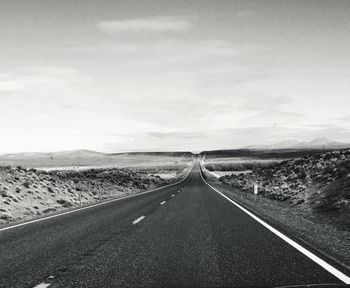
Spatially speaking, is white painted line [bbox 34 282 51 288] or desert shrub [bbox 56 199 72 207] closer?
white painted line [bbox 34 282 51 288]

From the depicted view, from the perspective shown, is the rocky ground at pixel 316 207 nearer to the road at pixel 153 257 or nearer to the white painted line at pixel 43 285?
the road at pixel 153 257

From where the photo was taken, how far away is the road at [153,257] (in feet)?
18.2

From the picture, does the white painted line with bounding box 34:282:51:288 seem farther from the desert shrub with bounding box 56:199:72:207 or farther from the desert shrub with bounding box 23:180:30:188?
the desert shrub with bounding box 23:180:30:188

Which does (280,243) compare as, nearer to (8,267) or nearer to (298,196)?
(8,267)

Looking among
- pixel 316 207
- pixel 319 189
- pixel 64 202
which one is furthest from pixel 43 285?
pixel 64 202

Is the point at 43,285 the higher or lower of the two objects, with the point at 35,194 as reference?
higher

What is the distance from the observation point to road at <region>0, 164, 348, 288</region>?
556 centimetres

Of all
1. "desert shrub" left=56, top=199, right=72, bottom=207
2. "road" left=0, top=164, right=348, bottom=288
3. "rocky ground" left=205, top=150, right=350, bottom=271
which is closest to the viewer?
A: "road" left=0, top=164, right=348, bottom=288

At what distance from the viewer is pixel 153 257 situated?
704cm

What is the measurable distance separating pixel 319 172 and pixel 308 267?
68.1 ft

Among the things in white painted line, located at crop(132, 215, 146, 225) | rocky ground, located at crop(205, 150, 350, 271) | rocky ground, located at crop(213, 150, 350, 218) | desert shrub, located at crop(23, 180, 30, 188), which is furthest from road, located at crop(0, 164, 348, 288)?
desert shrub, located at crop(23, 180, 30, 188)

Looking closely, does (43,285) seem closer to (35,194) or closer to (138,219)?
(138,219)

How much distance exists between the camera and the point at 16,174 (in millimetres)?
25734

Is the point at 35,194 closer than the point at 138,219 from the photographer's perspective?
No
